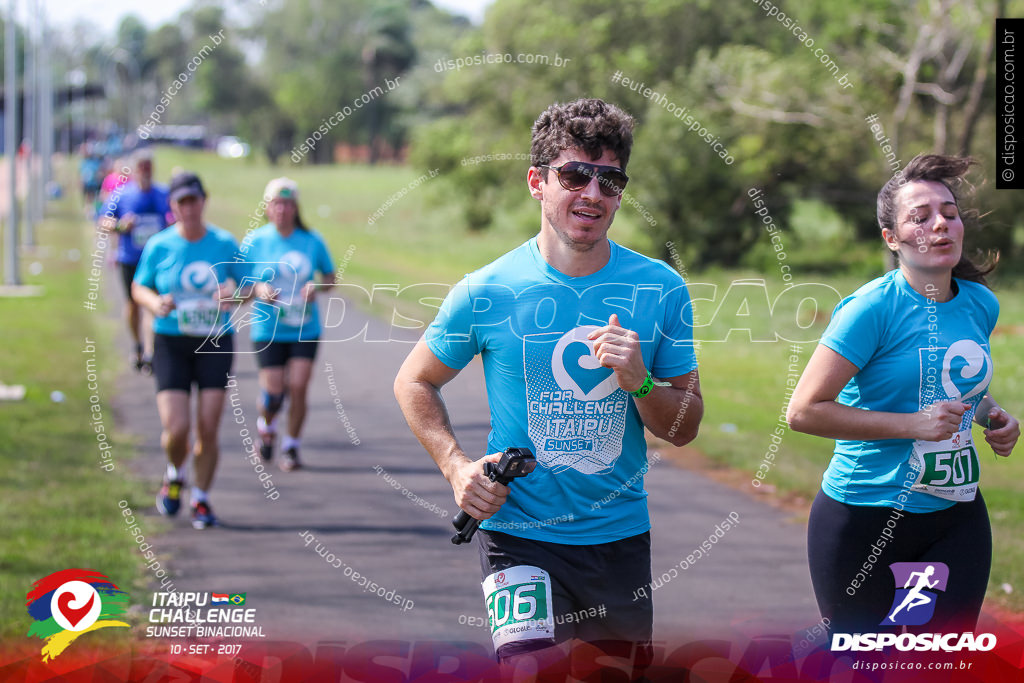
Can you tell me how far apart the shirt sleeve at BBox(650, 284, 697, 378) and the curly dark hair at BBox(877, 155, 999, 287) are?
785 millimetres

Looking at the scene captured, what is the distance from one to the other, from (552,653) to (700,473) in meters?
5.67

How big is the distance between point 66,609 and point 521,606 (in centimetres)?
240

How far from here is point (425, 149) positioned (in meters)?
32.0

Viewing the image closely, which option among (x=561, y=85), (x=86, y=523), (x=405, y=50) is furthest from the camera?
(x=405, y=50)

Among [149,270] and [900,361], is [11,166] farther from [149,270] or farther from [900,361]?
[900,361]

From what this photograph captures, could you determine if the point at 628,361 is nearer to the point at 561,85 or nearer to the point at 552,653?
the point at 552,653

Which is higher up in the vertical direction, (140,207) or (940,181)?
(140,207)

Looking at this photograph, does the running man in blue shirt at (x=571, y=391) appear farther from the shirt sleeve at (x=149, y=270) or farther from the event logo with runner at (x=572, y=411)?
the shirt sleeve at (x=149, y=270)

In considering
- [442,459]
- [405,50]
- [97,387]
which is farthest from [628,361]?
[405,50]

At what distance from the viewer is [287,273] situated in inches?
329

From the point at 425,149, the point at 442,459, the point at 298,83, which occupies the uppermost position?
the point at 298,83

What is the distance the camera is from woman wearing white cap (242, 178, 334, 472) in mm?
8344

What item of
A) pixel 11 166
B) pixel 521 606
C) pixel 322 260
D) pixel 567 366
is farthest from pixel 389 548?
pixel 11 166

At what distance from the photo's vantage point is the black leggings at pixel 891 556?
364 cm
